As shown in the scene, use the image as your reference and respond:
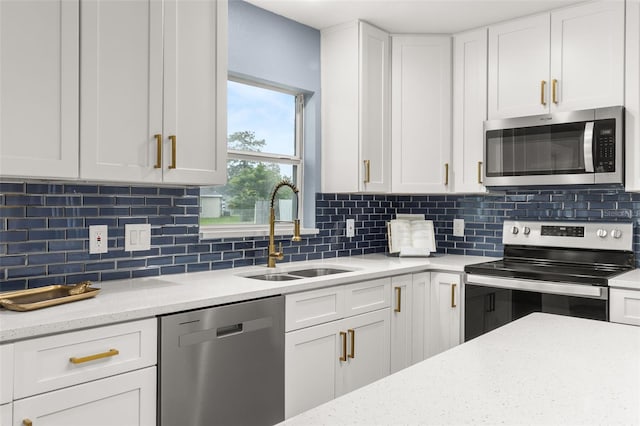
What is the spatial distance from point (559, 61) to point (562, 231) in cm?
104

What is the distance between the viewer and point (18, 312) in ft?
5.53

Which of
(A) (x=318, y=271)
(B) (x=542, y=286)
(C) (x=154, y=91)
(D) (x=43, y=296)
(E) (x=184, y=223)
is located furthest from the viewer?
(A) (x=318, y=271)

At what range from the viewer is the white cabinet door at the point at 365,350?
8.91ft

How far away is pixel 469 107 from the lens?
3395 mm

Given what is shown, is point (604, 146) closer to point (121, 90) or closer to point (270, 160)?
point (270, 160)

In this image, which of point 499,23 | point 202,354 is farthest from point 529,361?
point 499,23

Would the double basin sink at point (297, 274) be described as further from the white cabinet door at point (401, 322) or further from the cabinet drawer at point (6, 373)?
the cabinet drawer at point (6, 373)

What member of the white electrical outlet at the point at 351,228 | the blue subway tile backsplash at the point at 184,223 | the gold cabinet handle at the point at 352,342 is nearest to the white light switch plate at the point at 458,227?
the blue subway tile backsplash at the point at 184,223

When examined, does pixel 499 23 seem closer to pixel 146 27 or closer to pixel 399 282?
pixel 399 282

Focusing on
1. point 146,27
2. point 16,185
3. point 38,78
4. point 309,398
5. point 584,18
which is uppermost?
point 584,18

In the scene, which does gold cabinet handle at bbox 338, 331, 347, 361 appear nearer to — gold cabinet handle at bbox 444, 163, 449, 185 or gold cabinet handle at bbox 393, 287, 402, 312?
gold cabinet handle at bbox 393, 287, 402, 312

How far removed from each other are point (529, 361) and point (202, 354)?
1.23m

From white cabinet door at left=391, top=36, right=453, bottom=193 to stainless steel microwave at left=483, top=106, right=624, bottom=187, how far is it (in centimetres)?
33

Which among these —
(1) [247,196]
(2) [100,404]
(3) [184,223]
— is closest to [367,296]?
(1) [247,196]
